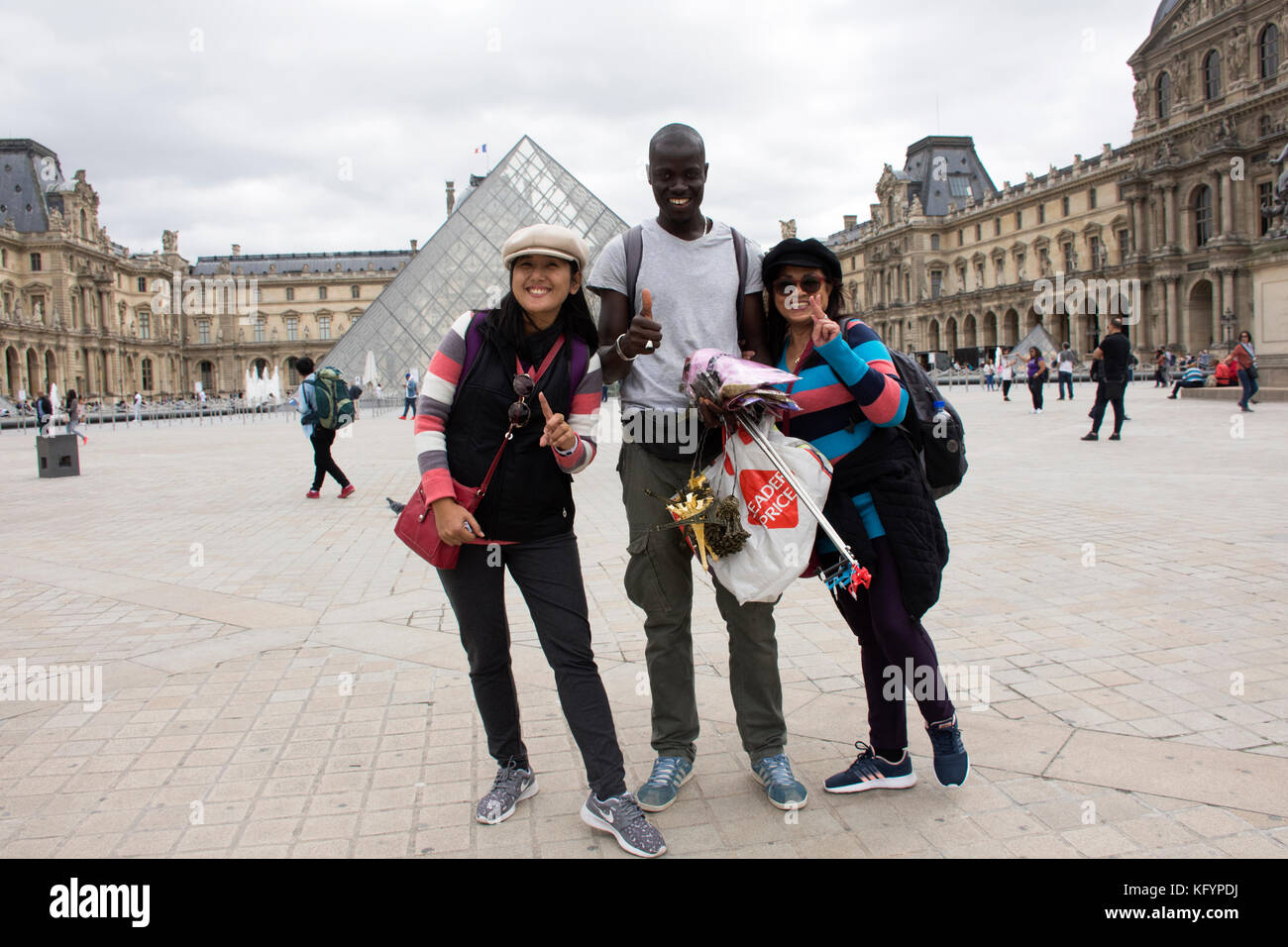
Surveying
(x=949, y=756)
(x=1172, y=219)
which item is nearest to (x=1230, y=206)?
(x=1172, y=219)

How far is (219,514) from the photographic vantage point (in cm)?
798

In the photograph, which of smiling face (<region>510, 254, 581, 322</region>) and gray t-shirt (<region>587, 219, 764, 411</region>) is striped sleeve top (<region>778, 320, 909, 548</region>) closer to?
gray t-shirt (<region>587, 219, 764, 411</region>)

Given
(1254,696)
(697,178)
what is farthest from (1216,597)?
(697,178)

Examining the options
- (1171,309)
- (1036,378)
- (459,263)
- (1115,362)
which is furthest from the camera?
(1171,309)

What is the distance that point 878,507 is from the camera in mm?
2338

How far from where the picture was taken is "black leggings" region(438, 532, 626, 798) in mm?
2254

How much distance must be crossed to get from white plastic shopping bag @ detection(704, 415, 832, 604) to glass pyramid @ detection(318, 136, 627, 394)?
26.5m

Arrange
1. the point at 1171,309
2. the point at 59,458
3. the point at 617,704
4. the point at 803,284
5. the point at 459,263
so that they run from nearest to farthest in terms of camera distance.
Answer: the point at 803,284 < the point at 617,704 < the point at 59,458 < the point at 459,263 < the point at 1171,309

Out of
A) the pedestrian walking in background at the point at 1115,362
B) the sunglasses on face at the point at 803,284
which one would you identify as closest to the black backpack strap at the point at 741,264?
the sunglasses on face at the point at 803,284

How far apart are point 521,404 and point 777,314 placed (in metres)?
0.78

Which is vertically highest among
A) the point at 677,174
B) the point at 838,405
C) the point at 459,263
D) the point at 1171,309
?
the point at 459,263

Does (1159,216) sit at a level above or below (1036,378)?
above

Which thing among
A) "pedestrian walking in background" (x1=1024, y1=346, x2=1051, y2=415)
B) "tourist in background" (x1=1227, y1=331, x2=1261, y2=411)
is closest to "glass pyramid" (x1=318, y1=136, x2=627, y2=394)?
"pedestrian walking in background" (x1=1024, y1=346, x2=1051, y2=415)

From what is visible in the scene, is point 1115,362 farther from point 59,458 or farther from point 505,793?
point 59,458
